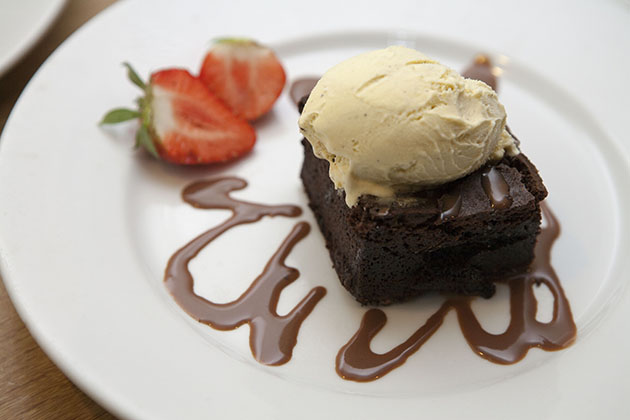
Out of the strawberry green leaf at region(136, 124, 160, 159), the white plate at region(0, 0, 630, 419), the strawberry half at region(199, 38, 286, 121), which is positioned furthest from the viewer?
the strawberry half at region(199, 38, 286, 121)

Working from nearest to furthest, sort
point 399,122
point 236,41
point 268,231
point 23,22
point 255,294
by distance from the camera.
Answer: point 399,122 < point 255,294 < point 268,231 < point 236,41 < point 23,22

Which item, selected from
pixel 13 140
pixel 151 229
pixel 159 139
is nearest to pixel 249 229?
pixel 151 229

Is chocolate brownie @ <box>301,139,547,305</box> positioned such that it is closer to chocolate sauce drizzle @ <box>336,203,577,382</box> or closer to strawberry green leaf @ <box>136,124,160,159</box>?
chocolate sauce drizzle @ <box>336,203,577,382</box>

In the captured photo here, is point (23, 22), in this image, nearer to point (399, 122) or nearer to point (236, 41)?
point (236, 41)

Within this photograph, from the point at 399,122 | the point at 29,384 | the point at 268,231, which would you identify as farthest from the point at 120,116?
the point at 399,122

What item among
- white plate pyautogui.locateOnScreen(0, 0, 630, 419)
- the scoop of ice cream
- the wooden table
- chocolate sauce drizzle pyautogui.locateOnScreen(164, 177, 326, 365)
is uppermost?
the scoop of ice cream

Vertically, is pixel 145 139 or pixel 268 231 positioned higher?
pixel 145 139

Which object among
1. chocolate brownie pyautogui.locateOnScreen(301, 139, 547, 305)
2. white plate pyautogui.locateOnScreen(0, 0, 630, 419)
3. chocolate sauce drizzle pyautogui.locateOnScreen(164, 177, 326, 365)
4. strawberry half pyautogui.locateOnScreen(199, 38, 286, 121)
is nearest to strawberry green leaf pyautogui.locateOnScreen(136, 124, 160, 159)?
white plate pyautogui.locateOnScreen(0, 0, 630, 419)
